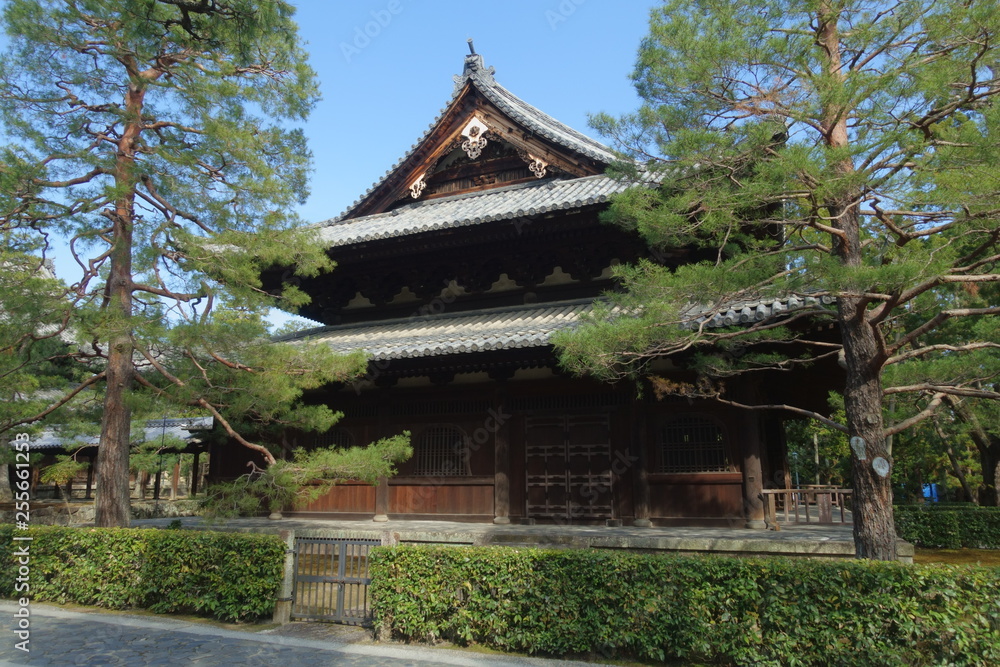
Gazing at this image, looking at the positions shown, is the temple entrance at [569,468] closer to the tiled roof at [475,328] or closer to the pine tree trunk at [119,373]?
the tiled roof at [475,328]

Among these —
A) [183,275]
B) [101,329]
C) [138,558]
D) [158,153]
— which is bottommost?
[138,558]

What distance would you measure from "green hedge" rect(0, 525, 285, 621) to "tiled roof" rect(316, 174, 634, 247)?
5.05 meters

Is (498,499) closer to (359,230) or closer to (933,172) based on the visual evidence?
(359,230)

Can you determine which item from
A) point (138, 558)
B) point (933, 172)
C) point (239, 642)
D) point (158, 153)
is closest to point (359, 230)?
point (158, 153)

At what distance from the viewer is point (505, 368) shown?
475 inches

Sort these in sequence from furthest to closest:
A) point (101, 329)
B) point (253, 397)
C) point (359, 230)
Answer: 1. point (359, 230)
2. point (253, 397)
3. point (101, 329)

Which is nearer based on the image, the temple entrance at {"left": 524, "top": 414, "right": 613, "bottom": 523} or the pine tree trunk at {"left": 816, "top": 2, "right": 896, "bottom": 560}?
the pine tree trunk at {"left": 816, "top": 2, "right": 896, "bottom": 560}

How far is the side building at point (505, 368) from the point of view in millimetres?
10992

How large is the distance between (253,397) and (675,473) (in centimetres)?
690

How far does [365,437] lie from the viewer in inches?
524

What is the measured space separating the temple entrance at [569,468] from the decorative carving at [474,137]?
22.1 ft

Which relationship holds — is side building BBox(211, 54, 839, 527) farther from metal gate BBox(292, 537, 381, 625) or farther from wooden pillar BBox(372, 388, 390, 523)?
metal gate BBox(292, 537, 381, 625)

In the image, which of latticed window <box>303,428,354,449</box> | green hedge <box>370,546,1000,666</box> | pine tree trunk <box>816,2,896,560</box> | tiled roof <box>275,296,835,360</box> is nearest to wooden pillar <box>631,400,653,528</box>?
tiled roof <box>275,296,835,360</box>

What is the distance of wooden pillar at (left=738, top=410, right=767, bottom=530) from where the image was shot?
33.8 ft
